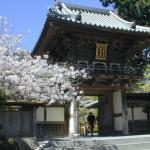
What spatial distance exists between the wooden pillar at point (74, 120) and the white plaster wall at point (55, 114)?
0.87 m

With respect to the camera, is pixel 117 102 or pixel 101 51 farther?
pixel 117 102

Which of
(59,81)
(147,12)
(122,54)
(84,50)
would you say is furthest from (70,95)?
(147,12)

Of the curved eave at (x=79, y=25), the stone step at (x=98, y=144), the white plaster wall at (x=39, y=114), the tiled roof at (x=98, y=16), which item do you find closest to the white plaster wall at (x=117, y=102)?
the curved eave at (x=79, y=25)

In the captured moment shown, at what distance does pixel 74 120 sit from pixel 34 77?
380cm

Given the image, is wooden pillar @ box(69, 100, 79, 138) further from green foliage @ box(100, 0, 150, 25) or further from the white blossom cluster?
green foliage @ box(100, 0, 150, 25)

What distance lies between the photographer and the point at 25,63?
15.0 metres

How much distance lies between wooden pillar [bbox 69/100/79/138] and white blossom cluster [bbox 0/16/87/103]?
0.41m

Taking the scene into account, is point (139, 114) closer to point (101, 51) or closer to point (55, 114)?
point (101, 51)

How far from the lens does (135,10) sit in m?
28.7

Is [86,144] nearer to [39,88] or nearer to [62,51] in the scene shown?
[39,88]

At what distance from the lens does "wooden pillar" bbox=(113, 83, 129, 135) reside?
19.4 metres

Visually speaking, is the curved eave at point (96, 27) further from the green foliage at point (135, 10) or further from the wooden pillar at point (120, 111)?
the green foliage at point (135, 10)

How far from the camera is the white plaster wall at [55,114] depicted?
60.8 feet

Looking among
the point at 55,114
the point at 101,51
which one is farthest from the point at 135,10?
the point at 55,114
